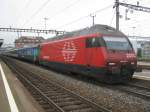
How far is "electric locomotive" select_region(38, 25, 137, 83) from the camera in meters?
13.1

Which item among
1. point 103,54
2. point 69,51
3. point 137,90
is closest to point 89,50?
point 103,54

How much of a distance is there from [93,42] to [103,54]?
1330mm

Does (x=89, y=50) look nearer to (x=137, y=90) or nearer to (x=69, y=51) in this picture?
(x=69, y=51)

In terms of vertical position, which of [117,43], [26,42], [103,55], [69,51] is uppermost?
[26,42]

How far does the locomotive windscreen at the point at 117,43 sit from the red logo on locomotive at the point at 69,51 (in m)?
3.14

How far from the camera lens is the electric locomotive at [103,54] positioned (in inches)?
514

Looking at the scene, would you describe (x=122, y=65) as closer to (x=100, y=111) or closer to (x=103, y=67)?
(x=103, y=67)

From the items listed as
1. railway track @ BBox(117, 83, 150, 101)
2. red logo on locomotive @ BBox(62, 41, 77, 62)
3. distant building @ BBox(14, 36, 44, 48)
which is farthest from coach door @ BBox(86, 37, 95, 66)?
distant building @ BBox(14, 36, 44, 48)

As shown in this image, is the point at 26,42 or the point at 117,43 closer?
the point at 117,43

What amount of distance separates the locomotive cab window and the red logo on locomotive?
1.85m

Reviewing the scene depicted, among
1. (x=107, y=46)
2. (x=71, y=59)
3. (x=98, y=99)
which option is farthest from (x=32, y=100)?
(x=71, y=59)

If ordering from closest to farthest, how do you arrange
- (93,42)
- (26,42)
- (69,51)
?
(93,42) < (69,51) < (26,42)

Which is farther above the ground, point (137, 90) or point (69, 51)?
point (69, 51)

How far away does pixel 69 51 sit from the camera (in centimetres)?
1748
